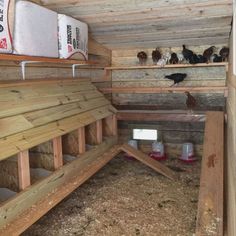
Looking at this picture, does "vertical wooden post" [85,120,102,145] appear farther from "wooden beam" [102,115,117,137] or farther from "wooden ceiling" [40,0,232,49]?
"wooden ceiling" [40,0,232,49]

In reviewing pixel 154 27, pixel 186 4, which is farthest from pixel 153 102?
pixel 186 4

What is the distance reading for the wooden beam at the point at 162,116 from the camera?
116 inches

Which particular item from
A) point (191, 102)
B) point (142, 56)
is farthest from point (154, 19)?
point (191, 102)

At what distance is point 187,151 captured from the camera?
3258 millimetres

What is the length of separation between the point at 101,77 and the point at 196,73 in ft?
3.74

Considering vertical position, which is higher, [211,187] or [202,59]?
[202,59]

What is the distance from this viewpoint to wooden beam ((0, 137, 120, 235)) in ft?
4.40

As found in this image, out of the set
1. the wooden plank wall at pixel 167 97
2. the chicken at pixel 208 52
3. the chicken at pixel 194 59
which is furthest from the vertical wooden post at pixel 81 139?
the chicken at pixel 208 52

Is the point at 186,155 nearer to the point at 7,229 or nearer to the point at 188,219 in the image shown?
the point at 188,219

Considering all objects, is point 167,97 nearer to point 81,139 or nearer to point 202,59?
point 202,59

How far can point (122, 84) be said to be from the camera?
12.1 ft

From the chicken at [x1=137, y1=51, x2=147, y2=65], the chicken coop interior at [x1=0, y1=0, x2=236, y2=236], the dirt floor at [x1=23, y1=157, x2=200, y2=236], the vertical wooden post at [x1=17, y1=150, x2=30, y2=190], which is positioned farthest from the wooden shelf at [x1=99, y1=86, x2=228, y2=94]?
the vertical wooden post at [x1=17, y1=150, x2=30, y2=190]

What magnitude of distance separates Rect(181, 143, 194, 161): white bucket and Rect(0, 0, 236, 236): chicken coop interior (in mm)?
12

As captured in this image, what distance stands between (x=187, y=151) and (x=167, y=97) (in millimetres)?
724
